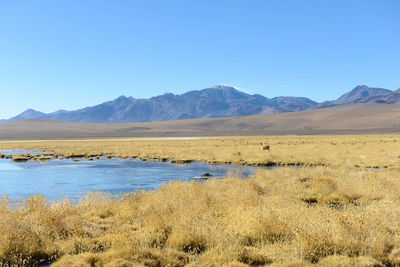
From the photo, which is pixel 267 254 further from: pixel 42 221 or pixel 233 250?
pixel 42 221

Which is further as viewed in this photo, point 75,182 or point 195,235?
point 75,182

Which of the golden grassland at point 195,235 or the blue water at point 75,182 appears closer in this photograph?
the golden grassland at point 195,235

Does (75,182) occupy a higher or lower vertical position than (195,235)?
lower

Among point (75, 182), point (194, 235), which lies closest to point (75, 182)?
point (75, 182)

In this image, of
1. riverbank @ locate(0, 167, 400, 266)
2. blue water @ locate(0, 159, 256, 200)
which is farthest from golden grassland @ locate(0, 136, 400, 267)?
blue water @ locate(0, 159, 256, 200)

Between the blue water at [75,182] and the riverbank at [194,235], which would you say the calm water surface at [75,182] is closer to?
the blue water at [75,182]

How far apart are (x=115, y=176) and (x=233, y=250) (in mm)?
18294

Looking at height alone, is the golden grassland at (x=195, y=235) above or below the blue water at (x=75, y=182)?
above

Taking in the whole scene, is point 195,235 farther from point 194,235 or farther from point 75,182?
point 75,182

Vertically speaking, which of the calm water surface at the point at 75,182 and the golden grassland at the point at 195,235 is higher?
the golden grassland at the point at 195,235

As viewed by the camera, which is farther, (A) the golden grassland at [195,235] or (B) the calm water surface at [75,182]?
(B) the calm water surface at [75,182]

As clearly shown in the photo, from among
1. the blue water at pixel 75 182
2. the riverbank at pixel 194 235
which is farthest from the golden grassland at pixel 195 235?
the blue water at pixel 75 182

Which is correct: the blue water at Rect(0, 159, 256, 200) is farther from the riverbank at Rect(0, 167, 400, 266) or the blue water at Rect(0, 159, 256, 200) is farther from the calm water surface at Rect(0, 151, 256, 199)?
the riverbank at Rect(0, 167, 400, 266)

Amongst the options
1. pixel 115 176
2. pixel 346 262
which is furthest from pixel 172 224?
pixel 115 176
